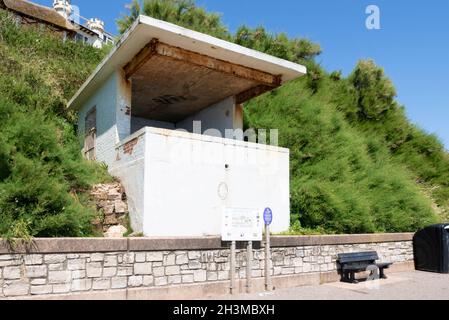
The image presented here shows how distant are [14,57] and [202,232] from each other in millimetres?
10745

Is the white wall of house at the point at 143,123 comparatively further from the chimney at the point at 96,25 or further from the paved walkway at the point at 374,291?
the chimney at the point at 96,25

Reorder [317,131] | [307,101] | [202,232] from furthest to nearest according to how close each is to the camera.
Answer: [307,101]
[317,131]
[202,232]

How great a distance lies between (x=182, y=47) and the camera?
31.7ft

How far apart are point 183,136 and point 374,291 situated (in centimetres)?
498

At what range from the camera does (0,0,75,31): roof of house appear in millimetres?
31083

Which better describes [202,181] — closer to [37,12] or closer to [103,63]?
[103,63]

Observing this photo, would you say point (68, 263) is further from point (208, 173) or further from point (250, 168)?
point (250, 168)

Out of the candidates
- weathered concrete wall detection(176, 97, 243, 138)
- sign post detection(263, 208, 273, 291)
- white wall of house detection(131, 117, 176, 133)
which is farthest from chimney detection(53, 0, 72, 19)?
sign post detection(263, 208, 273, 291)

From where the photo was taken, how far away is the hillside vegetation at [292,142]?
22.5ft

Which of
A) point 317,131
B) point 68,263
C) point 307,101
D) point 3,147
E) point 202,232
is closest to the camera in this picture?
→ point 68,263

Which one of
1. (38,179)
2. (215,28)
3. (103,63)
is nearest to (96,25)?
(215,28)

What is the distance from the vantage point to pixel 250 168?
961cm
